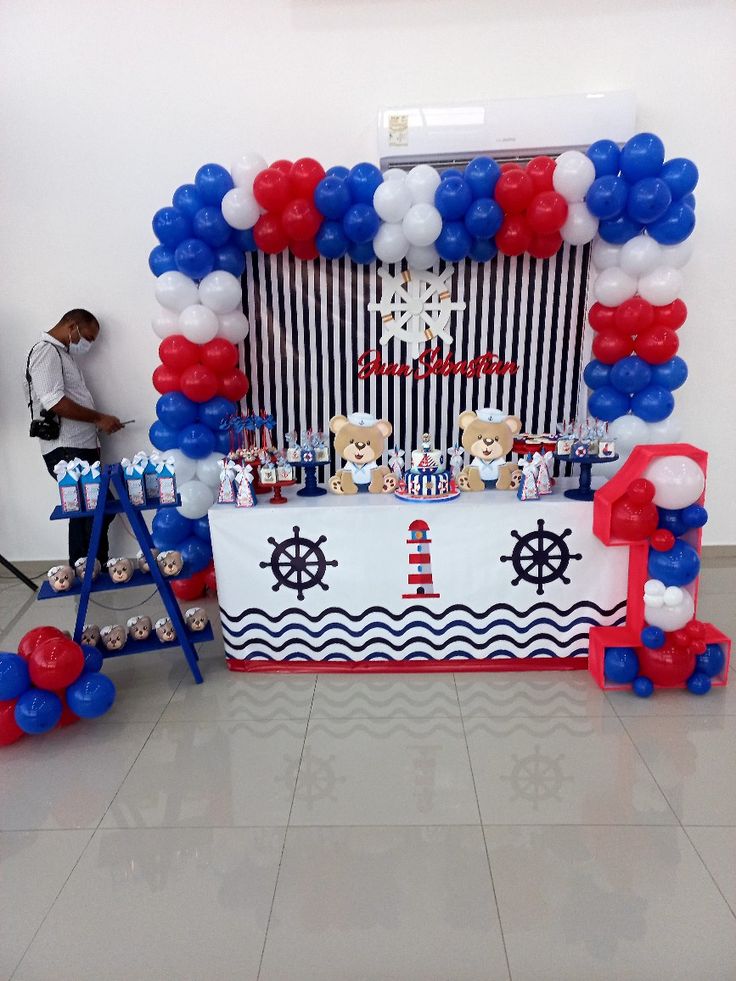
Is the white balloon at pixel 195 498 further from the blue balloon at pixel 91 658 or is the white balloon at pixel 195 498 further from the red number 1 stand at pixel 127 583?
the blue balloon at pixel 91 658

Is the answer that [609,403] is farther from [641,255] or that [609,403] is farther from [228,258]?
[228,258]

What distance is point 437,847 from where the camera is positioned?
6.75 feet

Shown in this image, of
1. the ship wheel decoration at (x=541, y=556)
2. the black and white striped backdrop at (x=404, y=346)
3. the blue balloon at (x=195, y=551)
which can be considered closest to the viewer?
the ship wheel decoration at (x=541, y=556)

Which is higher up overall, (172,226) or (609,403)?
(172,226)

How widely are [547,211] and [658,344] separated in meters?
0.87

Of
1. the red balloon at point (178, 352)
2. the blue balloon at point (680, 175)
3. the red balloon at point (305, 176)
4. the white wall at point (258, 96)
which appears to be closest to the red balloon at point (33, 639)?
the red balloon at point (178, 352)

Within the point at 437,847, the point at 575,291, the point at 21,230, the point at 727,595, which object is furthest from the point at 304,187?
the point at 727,595

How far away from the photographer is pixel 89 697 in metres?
2.63

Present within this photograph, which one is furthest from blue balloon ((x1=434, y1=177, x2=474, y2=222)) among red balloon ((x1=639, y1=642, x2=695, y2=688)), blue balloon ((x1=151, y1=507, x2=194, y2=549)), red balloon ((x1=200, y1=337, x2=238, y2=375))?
red balloon ((x1=639, y1=642, x2=695, y2=688))

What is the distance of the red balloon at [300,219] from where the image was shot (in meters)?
3.22

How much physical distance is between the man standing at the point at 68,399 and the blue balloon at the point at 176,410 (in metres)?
0.66

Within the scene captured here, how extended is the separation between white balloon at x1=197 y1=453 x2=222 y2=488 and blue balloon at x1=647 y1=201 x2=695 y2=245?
2.49 m

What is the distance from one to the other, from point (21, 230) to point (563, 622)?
3.79 meters

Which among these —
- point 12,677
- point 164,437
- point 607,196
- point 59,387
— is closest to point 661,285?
point 607,196
